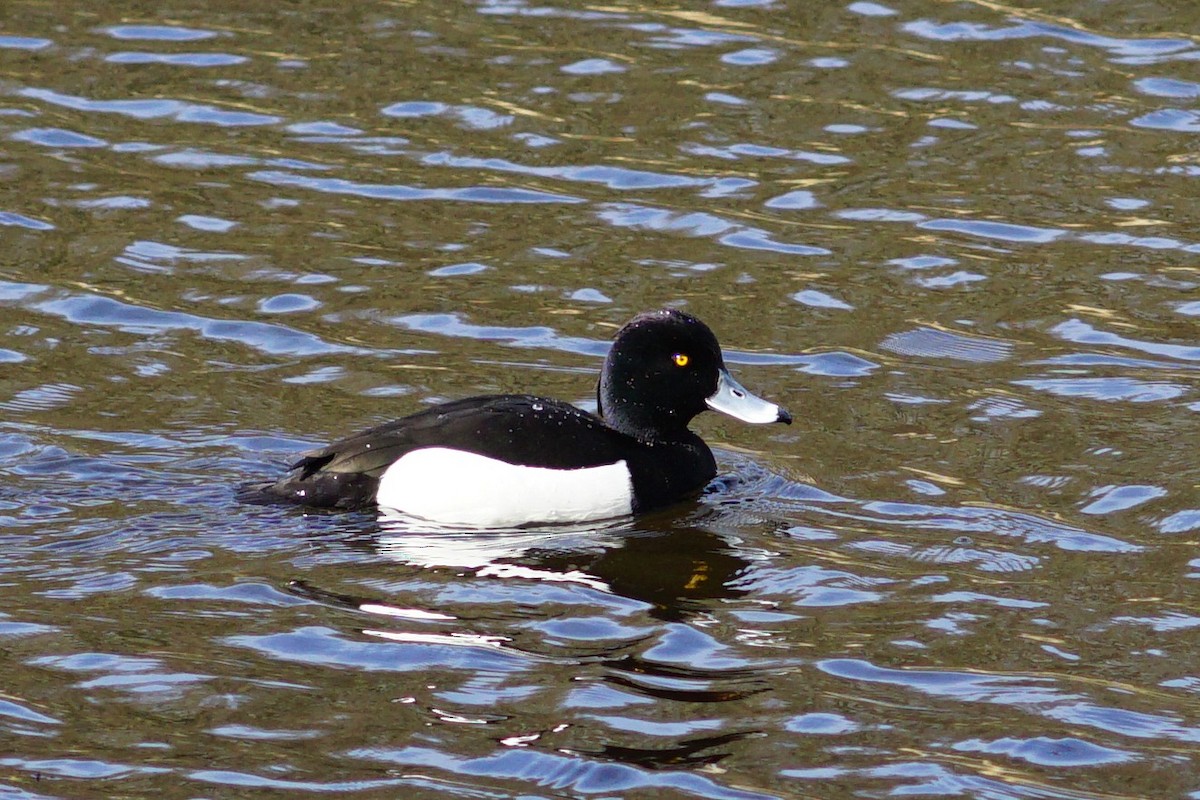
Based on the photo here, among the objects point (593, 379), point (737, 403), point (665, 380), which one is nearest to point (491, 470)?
point (665, 380)

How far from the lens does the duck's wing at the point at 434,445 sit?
7.93 m

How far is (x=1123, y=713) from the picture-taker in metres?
6.08

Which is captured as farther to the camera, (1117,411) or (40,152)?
(40,152)

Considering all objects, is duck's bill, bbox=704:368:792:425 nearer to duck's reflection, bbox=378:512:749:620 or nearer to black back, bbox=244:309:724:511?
black back, bbox=244:309:724:511

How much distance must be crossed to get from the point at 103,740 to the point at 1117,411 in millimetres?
5017

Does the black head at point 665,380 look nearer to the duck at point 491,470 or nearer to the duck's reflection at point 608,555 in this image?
the duck at point 491,470

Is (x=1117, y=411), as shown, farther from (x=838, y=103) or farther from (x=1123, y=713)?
(x=838, y=103)

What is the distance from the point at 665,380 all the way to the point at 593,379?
0.98 metres

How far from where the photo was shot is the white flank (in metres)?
7.90

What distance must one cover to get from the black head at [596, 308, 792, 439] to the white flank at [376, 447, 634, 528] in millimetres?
574

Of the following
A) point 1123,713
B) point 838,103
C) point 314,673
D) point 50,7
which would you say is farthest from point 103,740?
point 50,7

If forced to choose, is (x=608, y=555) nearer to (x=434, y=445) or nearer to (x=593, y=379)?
(x=434, y=445)

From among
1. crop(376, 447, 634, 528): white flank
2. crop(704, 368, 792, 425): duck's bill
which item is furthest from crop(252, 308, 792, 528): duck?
crop(704, 368, 792, 425): duck's bill

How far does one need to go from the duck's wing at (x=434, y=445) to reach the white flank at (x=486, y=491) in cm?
4
